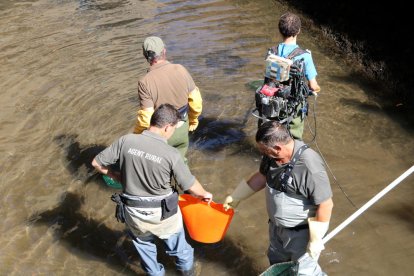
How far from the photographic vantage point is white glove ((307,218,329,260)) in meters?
3.64

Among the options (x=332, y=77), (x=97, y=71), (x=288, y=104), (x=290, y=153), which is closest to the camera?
(x=290, y=153)

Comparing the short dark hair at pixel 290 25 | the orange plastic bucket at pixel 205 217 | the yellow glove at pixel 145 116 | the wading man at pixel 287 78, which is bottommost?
the orange plastic bucket at pixel 205 217

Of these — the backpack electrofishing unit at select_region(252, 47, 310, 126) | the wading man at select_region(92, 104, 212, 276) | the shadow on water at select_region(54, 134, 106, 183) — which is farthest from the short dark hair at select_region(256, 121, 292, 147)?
the shadow on water at select_region(54, 134, 106, 183)

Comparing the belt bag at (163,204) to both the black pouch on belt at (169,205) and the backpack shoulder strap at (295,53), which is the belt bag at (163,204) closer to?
the black pouch on belt at (169,205)

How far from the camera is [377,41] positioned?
10047 mm

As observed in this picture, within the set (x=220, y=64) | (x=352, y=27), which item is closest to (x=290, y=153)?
(x=220, y=64)

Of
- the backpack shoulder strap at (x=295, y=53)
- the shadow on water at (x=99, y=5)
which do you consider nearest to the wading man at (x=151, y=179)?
the backpack shoulder strap at (x=295, y=53)

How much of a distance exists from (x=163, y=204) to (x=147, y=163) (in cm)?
48

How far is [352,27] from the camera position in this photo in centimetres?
1084

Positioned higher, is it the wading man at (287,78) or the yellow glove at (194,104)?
the wading man at (287,78)

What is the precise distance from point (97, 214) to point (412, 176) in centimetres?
449

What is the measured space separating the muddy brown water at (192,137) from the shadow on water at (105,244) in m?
0.01

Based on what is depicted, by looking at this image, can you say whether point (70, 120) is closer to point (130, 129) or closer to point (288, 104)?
point (130, 129)

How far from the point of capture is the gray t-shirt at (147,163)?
13.0 ft
